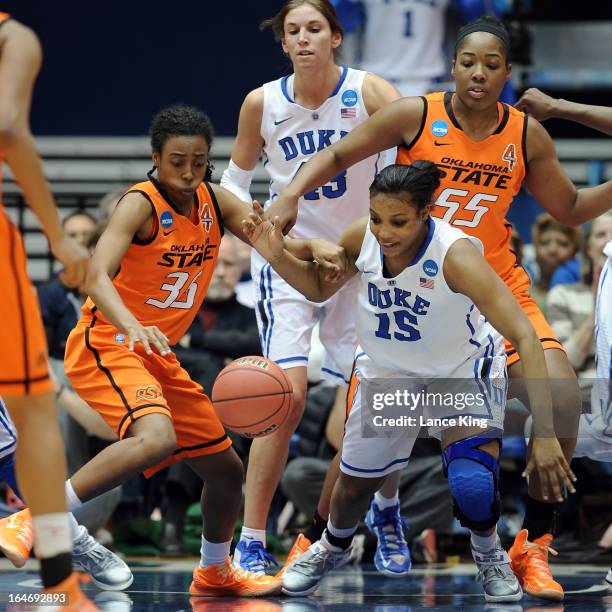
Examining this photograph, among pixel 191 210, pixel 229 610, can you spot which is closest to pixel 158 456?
pixel 229 610

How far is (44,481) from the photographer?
13.4 ft

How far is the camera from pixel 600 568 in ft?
24.0

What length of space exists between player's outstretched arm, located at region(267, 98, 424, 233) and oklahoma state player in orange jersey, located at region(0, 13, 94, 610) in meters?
1.85

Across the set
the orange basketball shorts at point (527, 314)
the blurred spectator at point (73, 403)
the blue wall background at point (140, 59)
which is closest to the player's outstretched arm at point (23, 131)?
the orange basketball shorts at point (527, 314)

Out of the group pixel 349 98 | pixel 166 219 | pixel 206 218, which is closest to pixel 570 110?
pixel 349 98

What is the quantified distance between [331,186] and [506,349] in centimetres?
123

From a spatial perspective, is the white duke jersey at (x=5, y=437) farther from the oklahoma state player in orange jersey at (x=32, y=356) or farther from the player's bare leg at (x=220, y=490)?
the oklahoma state player in orange jersey at (x=32, y=356)

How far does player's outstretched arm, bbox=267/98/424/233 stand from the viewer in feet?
19.0

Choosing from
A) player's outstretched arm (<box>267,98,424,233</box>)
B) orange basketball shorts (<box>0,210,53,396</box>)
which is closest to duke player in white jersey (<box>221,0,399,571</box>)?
player's outstretched arm (<box>267,98,424,233</box>)

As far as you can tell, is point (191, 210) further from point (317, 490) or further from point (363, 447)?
point (317, 490)

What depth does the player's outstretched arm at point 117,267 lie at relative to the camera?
16.4 ft

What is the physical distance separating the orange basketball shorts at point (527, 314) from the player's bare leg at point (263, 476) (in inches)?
40.7

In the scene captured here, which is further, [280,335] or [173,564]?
[173,564]

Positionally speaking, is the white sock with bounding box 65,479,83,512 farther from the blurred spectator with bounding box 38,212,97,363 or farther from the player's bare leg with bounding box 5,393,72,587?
the blurred spectator with bounding box 38,212,97,363
